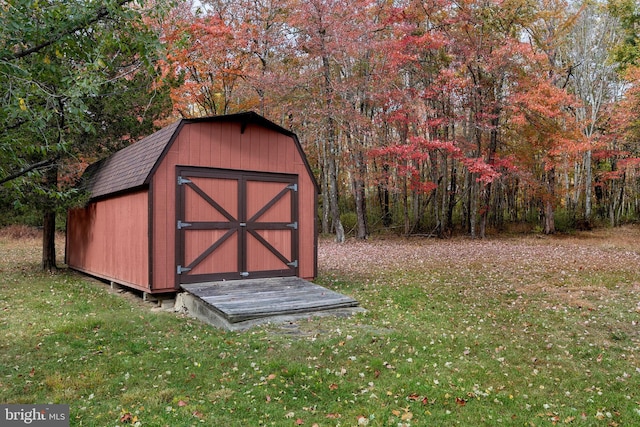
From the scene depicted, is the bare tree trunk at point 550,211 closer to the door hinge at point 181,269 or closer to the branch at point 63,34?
the door hinge at point 181,269

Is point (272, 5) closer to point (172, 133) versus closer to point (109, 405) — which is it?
→ point (172, 133)

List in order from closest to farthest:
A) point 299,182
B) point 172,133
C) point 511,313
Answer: point 511,313, point 172,133, point 299,182

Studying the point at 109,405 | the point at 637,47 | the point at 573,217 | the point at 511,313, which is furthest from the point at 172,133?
the point at 573,217

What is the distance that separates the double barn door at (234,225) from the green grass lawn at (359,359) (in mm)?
1279

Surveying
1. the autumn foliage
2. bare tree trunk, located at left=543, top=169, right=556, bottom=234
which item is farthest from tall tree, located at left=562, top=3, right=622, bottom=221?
bare tree trunk, located at left=543, top=169, right=556, bottom=234

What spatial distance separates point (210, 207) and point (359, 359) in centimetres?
481

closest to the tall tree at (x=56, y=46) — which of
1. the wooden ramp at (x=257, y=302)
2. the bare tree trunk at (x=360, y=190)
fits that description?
the wooden ramp at (x=257, y=302)

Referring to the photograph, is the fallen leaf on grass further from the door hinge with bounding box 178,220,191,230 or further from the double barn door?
the door hinge with bounding box 178,220,191,230

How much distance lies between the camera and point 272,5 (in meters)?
18.9

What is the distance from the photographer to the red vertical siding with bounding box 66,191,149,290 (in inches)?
328

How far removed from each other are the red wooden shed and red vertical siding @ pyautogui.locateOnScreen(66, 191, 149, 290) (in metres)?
0.02

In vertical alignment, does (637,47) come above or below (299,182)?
above

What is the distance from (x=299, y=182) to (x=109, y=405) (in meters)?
6.51

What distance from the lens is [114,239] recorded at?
980 cm
